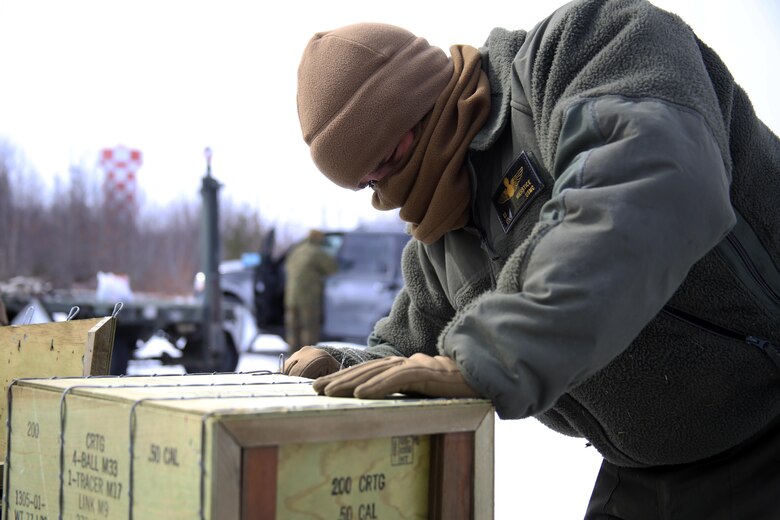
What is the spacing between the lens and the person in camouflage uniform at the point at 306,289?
10.7 m

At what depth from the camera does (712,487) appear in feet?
5.57

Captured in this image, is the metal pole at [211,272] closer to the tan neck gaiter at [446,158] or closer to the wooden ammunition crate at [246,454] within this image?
the tan neck gaiter at [446,158]

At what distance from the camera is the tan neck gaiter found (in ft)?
5.38

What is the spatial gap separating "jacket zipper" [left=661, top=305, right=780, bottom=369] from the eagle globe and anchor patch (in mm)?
298

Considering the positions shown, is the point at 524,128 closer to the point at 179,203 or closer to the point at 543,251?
the point at 543,251

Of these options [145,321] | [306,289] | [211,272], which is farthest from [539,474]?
[306,289]

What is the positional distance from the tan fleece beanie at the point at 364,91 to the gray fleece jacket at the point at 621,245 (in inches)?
5.4

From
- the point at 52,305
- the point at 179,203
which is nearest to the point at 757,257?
the point at 52,305

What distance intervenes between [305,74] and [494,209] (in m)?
0.47

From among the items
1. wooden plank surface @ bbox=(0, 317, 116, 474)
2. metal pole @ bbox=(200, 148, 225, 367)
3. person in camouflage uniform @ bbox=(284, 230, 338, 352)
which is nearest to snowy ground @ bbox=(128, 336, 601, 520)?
wooden plank surface @ bbox=(0, 317, 116, 474)

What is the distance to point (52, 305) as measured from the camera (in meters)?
8.14

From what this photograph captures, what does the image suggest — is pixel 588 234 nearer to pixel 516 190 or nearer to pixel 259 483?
pixel 516 190

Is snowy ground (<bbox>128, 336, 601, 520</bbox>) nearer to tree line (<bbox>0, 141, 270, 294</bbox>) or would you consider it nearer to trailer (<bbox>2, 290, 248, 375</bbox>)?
trailer (<bbox>2, 290, 248, 375</bbox>)

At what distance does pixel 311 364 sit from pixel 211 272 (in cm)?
723
